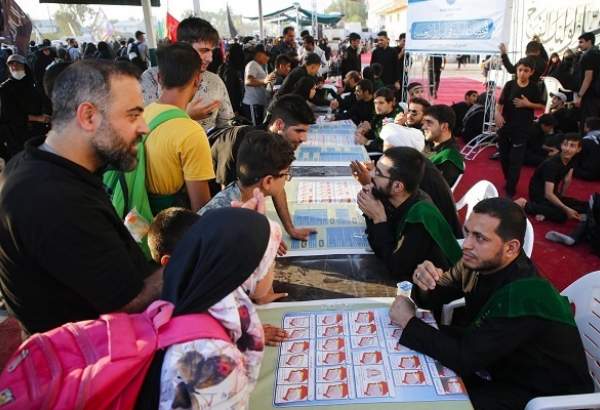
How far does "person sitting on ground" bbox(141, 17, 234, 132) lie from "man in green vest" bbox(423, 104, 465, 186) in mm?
1484

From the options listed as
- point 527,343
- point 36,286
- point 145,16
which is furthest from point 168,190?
point 145,16

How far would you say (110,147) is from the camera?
1.08 metres

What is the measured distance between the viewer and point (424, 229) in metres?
1.78

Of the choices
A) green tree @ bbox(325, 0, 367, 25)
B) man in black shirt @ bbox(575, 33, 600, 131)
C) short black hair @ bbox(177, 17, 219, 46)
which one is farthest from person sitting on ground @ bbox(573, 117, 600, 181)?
green tree @ bbox(325, 0, 367, 25)

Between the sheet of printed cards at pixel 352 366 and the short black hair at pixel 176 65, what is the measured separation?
1159mm

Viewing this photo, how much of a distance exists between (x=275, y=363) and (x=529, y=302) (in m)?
0.77


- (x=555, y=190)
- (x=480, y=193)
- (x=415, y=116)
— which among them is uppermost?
(x=415, y=116)

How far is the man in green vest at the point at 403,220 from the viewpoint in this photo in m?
1.73

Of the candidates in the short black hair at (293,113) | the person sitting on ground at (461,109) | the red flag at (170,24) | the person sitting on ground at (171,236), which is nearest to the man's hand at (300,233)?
the person sitting on ground at (171,236)

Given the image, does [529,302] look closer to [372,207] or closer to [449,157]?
[372,207]

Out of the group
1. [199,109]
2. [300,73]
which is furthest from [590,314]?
[300,73]

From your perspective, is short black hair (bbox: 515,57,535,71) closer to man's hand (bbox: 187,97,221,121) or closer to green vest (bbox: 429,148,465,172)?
green vest (bbox: 429,148,465,172)

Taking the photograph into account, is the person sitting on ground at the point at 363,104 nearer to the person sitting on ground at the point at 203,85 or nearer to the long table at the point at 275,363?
the person sitting on ground at the point at 203,85

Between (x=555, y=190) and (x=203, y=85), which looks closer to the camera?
(x=203, y=85)
